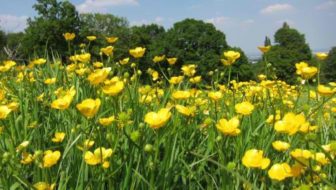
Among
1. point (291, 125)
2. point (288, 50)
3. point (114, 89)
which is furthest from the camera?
point (288, 50)

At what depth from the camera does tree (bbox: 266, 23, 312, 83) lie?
39.4 metres

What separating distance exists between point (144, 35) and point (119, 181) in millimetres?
38145

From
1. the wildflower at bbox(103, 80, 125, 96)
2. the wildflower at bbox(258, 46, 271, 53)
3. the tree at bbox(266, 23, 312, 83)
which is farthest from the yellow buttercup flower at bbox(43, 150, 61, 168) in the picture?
the tree at bbox(266, 23, 312, 83)

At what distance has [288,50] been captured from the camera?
1686 inches

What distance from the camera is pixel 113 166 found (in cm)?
156

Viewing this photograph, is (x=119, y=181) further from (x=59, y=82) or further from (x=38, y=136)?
(x=59, y=82)

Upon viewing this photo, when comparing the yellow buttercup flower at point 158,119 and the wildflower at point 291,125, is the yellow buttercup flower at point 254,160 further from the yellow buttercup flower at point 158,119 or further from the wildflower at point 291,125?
the yellow buttercup flower at point 158,119

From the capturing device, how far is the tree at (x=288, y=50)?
39.4 metres

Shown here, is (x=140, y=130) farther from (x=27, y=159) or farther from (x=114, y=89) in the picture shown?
(x=27, y=159)

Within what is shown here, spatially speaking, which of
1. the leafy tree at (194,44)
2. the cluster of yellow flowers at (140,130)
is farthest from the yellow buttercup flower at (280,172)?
the leafy tree at (194,44)

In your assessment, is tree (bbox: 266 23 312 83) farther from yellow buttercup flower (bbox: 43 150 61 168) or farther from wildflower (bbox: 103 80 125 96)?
yellow buttercup flower (bbox: 43 150 61 168)

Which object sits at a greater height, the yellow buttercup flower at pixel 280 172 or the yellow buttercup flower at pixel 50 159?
the yellow buttercup flower at pixel 50 159

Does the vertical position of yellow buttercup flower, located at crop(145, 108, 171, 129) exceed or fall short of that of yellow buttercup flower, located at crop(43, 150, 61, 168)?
it exceeds it

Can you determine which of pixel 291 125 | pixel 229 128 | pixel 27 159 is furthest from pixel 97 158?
pixel 291 125
